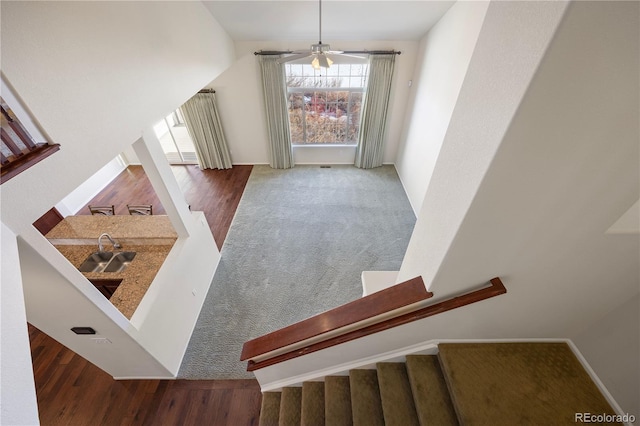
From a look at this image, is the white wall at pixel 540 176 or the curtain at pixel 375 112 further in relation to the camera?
the curtain at pixel 375 112

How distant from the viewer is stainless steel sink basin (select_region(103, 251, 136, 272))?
2.81 meters

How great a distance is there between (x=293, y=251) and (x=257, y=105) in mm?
3153

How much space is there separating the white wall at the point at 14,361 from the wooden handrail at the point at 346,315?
1.05m

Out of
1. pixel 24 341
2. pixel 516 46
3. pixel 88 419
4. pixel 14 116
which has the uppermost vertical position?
pixel 516 46

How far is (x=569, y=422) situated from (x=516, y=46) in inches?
59.8

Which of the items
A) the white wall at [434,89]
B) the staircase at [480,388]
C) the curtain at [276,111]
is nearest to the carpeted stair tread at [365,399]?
the staircase at [480,388]

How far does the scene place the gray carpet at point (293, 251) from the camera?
9.53ft

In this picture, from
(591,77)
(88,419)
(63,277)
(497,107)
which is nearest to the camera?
(591,77)

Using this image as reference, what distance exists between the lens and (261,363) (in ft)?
5.90

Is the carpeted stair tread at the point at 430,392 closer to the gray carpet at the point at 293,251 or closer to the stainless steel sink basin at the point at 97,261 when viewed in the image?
the gray carpet at the point at 293,251

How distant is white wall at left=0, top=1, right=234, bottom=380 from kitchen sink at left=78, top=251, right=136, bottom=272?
2.71ft

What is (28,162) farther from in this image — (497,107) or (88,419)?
(88,419)

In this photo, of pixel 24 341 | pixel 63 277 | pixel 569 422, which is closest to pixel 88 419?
pixel 63 277

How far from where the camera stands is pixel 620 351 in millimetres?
1053
